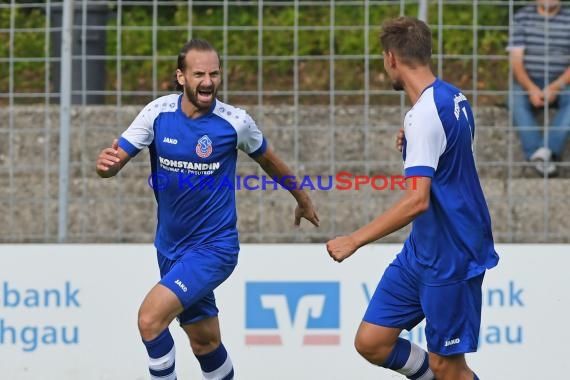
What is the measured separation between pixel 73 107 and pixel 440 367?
3.96 metres

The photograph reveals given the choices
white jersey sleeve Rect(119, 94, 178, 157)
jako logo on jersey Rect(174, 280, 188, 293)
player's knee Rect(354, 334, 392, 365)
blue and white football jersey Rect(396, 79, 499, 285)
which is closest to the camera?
blue and white football jersey Rect(396, 79, 499, 285)

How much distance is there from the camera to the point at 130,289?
8.18 metres

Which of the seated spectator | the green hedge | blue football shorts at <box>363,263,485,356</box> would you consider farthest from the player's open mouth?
the seated spectator

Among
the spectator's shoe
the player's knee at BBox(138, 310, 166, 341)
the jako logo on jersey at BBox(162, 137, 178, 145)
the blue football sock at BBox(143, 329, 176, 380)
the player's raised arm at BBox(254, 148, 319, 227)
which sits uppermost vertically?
the jako logo on jersey at BBox(162, 137, 178, 145)

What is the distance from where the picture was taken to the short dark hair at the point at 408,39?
604 centimetres

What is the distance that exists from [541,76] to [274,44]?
2260 mm

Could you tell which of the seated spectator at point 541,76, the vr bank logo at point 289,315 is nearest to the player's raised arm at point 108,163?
the vr bank logo at point 289,315

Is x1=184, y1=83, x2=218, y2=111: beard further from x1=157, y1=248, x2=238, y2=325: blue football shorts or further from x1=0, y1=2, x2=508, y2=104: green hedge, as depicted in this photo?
x1=0, y1=2, x2=508, y2=104: green hedge

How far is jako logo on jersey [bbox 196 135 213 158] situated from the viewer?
683 centimetres

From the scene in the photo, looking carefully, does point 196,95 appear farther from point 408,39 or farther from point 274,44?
point 274,44

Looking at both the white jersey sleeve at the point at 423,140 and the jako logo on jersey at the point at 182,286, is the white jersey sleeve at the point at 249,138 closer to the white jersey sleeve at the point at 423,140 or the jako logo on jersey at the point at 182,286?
the jako logo on jersey at the point at 182,286

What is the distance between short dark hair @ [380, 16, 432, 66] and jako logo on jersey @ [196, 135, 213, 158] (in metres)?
1.25

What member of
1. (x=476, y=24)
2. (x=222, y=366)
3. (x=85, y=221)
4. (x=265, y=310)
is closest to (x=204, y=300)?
(x=222, y=366)

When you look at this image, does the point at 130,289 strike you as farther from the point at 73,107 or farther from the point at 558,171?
the point at 558,171
